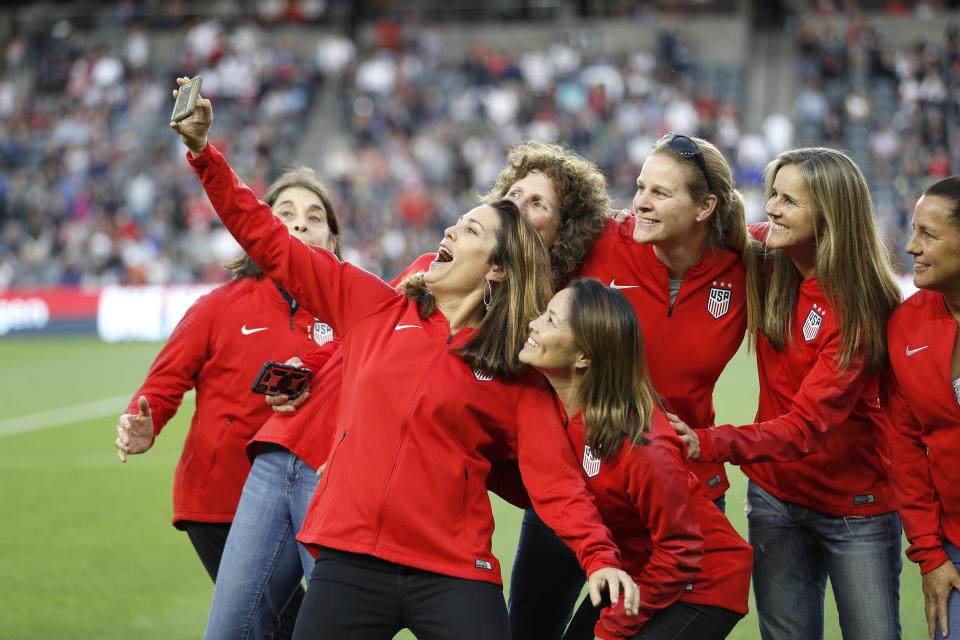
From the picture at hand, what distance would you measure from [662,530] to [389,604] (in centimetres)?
91

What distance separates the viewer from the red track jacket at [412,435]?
3426 millimetres

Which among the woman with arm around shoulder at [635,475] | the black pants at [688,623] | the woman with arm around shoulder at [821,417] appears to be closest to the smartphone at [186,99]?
the woman with arm around shoulder at [635,475]

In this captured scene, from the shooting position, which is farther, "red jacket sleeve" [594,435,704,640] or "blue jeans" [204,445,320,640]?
"blue jeans" [204,445,320,640]

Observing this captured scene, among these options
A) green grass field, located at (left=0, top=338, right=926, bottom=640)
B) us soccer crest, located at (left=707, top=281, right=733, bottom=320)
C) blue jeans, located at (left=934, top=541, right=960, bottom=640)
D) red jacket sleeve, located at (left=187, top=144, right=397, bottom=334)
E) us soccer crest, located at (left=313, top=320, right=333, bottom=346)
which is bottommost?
green grass field, located at (left=0, top=338, right=926, bottom=640)

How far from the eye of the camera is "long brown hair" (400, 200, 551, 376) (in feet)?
11.9

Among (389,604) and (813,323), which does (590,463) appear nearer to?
(389,604)

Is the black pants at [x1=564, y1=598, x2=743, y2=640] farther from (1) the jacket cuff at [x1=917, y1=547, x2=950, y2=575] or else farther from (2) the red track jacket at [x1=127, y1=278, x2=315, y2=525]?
(2) the red track jacket at [x1=127, y1=278, x2=315, y2=525]

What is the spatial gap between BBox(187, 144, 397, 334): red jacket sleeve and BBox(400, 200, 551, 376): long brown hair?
0.61 feet

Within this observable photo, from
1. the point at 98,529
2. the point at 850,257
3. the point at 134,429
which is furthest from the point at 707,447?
the point at 98,529

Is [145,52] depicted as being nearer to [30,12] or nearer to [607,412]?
[30,12]

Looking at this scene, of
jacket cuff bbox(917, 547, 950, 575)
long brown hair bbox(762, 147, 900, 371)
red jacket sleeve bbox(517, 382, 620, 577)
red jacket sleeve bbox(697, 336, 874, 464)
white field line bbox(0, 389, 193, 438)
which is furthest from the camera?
white field line bbox(0, 389, 193, 438)

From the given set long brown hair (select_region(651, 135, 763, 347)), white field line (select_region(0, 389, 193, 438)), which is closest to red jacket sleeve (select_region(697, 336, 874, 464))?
long brown hair (select_region(651, 135, 763, 347))

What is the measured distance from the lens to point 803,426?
151 inches

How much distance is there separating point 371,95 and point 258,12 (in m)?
4.91
